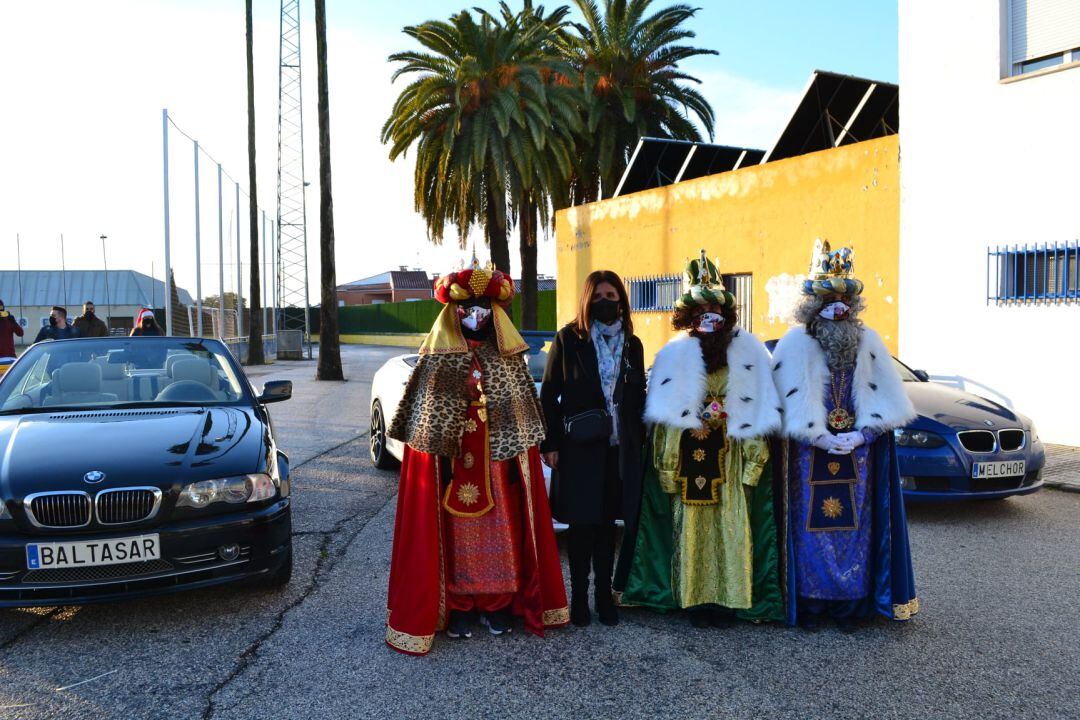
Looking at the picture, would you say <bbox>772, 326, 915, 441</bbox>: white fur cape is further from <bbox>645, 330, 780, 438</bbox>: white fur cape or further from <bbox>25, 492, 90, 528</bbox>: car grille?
<bbox>25, 492, 90, 528</bbox>: car grille

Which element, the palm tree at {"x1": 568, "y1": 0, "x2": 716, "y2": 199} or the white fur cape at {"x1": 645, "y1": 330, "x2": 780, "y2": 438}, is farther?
the palm tree at {"x1": 568, "y1": 0, "x2": 716, "y2": 199}

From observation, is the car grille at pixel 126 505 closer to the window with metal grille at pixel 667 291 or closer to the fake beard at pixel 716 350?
the fake beard at pixel 716 350

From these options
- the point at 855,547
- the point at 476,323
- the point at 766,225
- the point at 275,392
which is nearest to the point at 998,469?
the point at 855,547

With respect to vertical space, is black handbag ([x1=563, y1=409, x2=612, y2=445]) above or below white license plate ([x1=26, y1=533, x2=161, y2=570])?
above

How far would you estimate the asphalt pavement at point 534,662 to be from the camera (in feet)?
10.6

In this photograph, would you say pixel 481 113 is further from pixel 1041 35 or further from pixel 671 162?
pixel 1041 35

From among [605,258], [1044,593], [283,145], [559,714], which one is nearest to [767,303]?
[605,258]

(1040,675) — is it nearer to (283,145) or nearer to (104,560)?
(104,560)

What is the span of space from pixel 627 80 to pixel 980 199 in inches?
538

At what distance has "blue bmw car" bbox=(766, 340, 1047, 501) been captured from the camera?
620 centimetres

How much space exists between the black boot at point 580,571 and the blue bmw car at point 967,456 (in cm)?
319

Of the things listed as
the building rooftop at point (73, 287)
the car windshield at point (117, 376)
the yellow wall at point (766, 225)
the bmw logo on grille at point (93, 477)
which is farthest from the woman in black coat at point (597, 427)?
the building rooftop at point (73, 287)

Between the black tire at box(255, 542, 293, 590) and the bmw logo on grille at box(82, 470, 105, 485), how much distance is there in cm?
90

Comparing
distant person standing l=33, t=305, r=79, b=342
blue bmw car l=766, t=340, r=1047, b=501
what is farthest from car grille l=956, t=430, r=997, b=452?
distant person standing l=33, t=305, r=79, b=342
